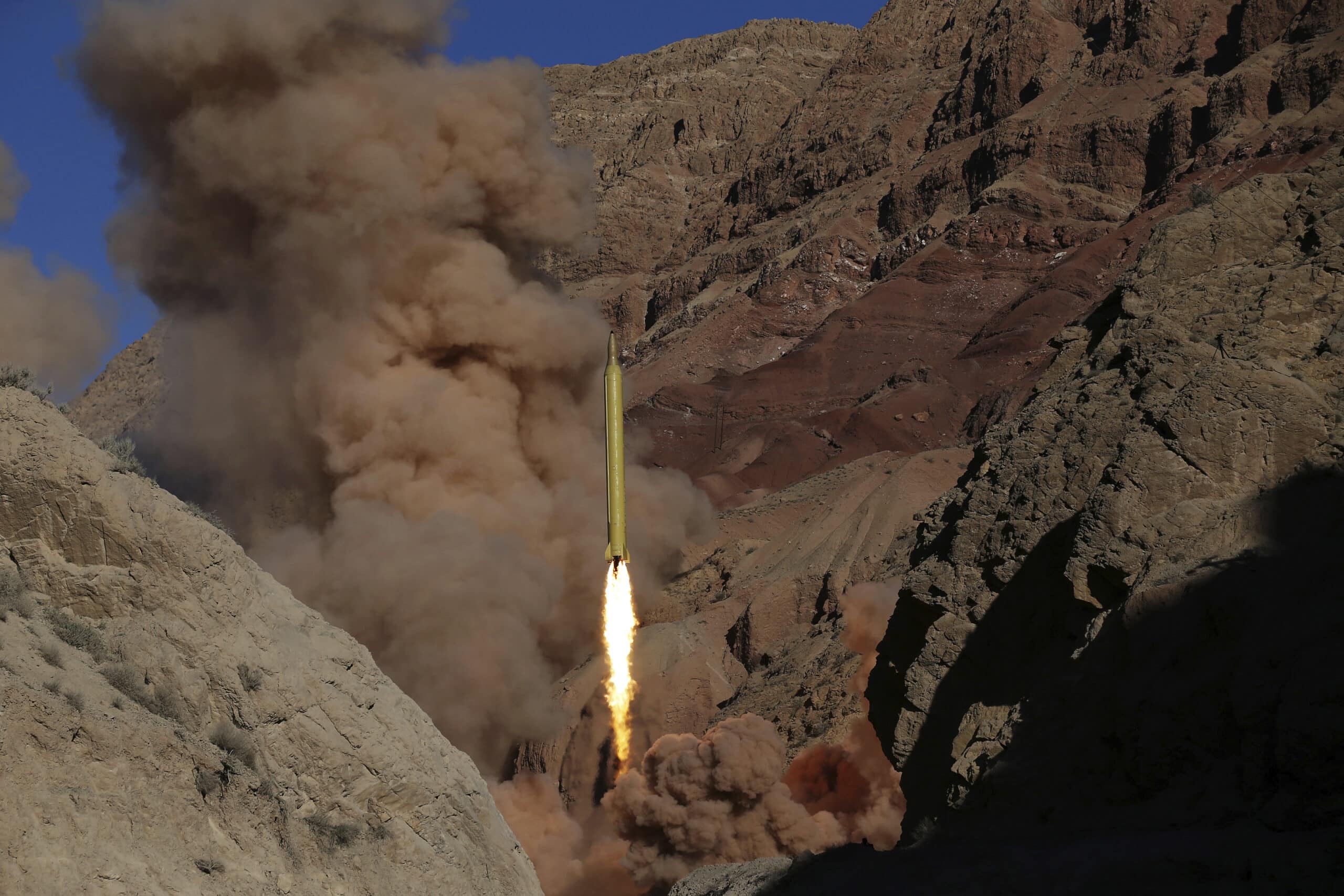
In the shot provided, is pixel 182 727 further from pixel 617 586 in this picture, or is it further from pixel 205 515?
pixel 617 586

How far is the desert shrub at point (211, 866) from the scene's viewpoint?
27.6ft

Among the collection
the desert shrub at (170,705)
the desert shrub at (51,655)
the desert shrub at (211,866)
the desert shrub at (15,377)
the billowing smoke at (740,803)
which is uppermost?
the desert shrub at (15,377)

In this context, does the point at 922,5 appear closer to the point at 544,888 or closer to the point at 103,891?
the point at 544,888

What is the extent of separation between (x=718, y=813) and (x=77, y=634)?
14439mm

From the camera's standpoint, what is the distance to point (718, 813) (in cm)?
2230

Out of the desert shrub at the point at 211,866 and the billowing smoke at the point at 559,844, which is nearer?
the desert shrub at the point at 211,866

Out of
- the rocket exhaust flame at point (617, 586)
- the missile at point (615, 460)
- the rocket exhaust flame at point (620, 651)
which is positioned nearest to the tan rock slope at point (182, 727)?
the missile at point (615, 460)

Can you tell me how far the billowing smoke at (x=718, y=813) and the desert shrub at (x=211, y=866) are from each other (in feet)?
46.5

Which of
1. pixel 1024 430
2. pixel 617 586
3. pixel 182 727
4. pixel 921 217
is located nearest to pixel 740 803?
pixel 617 586

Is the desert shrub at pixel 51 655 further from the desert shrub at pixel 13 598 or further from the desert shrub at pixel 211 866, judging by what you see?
the desert shrub at pixel 211 866

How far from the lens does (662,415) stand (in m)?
67.8

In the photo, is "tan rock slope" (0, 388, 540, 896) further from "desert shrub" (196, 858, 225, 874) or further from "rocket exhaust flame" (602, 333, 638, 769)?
"rocket exhaust flame" (602, 333, 638, 769)

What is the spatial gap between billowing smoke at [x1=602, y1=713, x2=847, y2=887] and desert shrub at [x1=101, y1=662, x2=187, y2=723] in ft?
45.3

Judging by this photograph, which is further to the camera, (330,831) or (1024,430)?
(1024,430)
